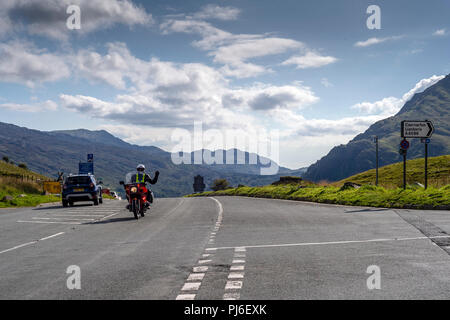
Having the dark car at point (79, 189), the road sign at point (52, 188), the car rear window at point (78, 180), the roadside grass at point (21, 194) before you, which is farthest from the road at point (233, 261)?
the road sign at point (52, 188)

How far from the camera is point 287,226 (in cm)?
1407

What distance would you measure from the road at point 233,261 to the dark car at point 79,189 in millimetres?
13055

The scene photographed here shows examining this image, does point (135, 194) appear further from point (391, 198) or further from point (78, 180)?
point (391, 198)

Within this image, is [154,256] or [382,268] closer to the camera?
[382,268]

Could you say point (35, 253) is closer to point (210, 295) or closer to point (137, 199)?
point (210, 295)

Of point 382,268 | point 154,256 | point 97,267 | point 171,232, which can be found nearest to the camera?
point 382,268

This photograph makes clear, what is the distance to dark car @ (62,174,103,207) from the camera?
27.0 metres

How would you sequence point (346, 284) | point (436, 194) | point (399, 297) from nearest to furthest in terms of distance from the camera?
1. point (399, 297)
2. point (346, 284)
3. point (436, 194)

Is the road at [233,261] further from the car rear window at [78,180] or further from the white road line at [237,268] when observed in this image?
the car rear window at [78,180]

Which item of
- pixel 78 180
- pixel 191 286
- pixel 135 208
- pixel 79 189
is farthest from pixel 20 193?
pixel 191 286

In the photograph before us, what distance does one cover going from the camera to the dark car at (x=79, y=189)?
2703 cm

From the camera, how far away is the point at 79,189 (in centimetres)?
2717

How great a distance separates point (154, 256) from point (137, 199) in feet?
30.3
